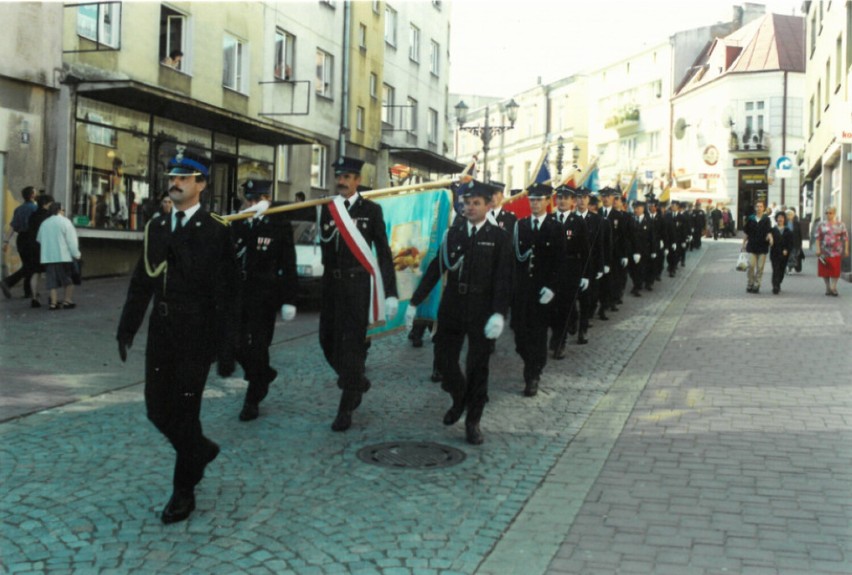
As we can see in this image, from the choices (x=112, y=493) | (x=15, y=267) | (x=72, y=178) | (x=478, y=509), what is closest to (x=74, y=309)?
(x=15, y=267)

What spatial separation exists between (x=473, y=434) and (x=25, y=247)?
33.9 ft

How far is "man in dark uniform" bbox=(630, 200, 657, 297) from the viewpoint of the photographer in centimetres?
1708

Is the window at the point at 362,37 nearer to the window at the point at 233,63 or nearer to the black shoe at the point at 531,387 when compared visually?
the window at the point at 233,63

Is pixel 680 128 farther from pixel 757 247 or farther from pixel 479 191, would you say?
pixel 479 191

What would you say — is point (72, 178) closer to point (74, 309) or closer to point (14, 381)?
point (74, 309)

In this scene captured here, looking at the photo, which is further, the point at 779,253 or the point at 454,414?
the point at 779,253

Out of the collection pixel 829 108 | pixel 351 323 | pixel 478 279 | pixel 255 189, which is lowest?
pixel 351 323

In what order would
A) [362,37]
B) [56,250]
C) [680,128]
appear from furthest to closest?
[680,128] → [362,37] → [56,250]

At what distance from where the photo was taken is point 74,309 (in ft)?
45.4

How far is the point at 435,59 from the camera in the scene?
39.3 m

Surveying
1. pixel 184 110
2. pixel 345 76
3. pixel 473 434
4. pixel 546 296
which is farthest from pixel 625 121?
pixel 473 434

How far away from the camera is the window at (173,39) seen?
20.9 m

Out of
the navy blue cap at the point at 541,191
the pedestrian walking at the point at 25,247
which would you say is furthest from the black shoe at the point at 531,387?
the pedestrian walking at the point at 25,247

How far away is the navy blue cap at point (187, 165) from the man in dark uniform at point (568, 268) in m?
5.44
